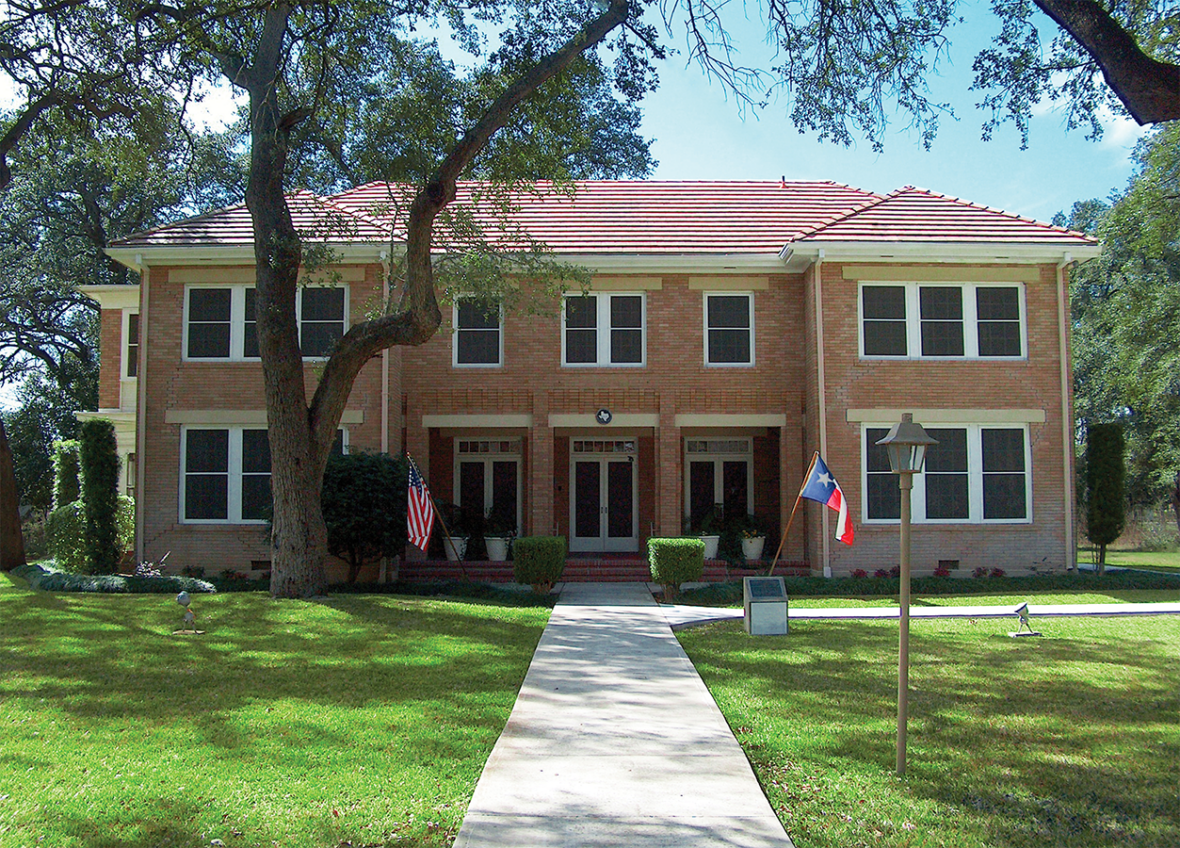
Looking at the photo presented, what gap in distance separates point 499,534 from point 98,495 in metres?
7.42

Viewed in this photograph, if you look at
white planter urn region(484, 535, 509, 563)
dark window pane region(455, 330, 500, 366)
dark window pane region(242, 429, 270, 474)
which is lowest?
white planter urn region(484, 535, 509, 563)

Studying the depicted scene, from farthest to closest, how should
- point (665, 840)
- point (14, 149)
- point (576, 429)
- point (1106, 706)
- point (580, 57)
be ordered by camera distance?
point (576, 429)
point (14, 149)
point (580, 57)
point (1106, 706)
point (665, 840)

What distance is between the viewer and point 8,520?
18656mm

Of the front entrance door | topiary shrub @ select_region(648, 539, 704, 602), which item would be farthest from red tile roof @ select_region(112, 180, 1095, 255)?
topiary shrub @ select_region(648, 539, 704, 602)

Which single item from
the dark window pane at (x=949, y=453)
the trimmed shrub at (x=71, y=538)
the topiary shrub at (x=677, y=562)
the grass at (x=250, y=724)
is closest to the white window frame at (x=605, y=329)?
the topiary shrub at (x=677, y=562)

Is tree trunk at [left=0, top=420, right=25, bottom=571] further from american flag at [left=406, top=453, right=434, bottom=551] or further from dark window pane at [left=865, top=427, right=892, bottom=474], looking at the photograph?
dark window pane at [left=865, top=427, right=892, bottom=474]

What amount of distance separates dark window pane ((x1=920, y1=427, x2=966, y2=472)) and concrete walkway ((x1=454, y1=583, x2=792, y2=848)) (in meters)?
9.30

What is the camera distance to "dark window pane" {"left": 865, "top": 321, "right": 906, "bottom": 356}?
17.6 m

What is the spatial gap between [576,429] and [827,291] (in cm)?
594

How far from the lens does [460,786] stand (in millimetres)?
5637

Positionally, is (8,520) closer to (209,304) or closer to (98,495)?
(98,495)

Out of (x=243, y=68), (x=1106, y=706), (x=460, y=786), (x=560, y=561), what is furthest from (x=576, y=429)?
(x=460, y=786)

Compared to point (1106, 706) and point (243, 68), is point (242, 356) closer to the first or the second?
point (243, 68)

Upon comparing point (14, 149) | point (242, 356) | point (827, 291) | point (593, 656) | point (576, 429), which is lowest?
point (593, 656)
